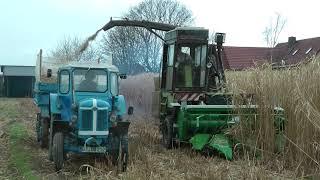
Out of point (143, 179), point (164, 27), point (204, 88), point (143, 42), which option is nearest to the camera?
point (143, 179)

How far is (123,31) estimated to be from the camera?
49.3 metres

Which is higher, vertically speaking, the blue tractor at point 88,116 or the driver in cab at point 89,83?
the driver in cab at point 89,83

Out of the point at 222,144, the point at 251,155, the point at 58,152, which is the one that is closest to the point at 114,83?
the point at 58,152

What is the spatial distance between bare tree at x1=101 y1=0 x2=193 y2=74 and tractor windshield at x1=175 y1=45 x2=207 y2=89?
16.4m

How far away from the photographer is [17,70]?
55062mm

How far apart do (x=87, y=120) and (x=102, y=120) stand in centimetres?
26

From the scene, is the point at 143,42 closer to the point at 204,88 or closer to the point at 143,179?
the point at 204,88

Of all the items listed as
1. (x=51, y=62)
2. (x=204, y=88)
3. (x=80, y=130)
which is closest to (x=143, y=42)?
(x=51, y=62)

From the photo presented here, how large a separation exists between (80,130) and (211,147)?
258cm

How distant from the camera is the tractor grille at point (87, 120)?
1001 cm

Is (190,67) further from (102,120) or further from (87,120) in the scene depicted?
(87,120)

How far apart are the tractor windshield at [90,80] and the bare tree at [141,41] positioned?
1850 cm

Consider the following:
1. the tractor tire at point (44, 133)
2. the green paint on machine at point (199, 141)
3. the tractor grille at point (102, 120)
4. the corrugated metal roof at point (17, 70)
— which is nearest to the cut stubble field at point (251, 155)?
the green paint on machine at point (199, 141)

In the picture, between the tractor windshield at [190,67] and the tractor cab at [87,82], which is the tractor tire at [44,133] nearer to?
the tractor cab at [87,82]
